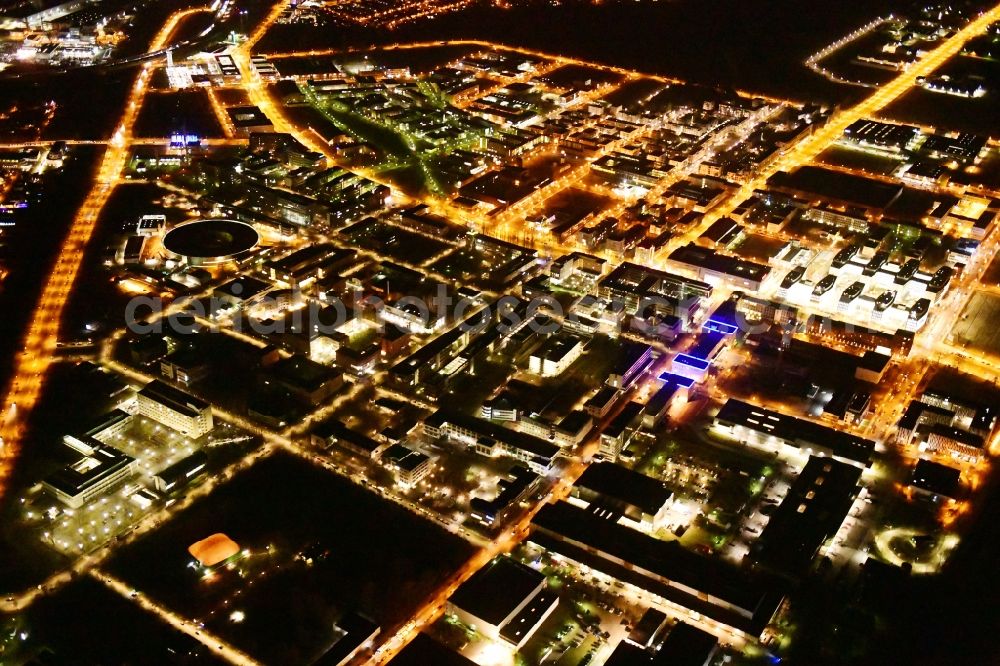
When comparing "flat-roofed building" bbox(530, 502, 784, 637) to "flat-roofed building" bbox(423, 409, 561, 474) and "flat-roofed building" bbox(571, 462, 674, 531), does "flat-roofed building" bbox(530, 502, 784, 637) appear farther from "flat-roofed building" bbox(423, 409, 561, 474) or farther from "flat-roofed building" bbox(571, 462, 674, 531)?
"flat-roofed building" bbox(423, 409, 561, 474)

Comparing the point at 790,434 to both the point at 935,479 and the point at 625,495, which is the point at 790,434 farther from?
the point at 625,495

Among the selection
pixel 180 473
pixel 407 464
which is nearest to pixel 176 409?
pixel 180 473

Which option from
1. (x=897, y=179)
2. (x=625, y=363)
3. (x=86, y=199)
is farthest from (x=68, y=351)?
(x=897, y=179)

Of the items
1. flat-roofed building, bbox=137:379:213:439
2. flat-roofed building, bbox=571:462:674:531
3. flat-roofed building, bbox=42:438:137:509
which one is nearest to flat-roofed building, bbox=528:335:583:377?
flat-roofed building, bbox=571:462:674:531

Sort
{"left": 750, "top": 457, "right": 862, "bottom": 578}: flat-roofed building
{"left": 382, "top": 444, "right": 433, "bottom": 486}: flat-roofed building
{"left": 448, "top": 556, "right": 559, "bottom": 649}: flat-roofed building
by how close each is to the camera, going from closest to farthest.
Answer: {"left": 448, "top": 556, "right": 559, "bottom": 649}: flat-roofed building < {"left": 750, "top": 457, "right": 862, "bottom": 578}: flat-roofed building < {"left": 382, "top": 444, "right": 433, "bottom": 486}: flat-roofed building

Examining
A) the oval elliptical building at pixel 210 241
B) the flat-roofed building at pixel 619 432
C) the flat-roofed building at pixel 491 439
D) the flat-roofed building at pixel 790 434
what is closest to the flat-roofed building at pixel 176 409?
the flat-roofed building at pixel 491 439

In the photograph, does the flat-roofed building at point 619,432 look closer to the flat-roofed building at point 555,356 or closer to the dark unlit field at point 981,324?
the flat-roofed building at point 555,356

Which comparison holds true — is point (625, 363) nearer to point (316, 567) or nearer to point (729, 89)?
point (316, 567)
